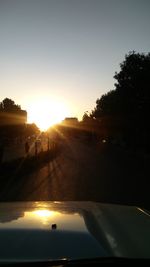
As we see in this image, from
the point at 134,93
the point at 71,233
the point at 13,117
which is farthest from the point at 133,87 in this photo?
the point at 71,233

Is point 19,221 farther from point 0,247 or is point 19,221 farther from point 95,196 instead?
point 95,196

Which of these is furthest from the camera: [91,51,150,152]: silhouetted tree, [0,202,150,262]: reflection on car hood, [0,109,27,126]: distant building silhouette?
[0,109,27,126]: distant building silhouette

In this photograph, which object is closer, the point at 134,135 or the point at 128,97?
the point at 128,97

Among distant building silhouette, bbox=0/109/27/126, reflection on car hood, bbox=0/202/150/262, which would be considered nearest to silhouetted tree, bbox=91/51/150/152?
distant building silhouette, bbox=0/109/27/126

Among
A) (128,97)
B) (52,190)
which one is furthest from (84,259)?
(128,97)

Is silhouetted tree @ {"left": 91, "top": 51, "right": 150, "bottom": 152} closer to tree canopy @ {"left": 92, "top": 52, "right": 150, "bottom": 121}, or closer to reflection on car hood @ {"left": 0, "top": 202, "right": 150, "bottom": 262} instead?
tree canopy @ {"left": 92, "top": 52, "right": 150, "bottom": 121}

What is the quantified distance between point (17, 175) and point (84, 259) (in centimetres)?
2550

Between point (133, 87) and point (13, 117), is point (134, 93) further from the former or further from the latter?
point (13, 117)

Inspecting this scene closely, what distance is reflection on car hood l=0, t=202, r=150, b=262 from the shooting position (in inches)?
132

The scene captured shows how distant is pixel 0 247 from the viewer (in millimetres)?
3438

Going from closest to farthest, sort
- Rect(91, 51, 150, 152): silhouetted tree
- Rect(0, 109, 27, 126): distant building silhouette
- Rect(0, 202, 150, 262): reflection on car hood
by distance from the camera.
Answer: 1. Rect(0, 202, 150, 262): reflection on car hood
2. Rect(91, 51, 150, 152): silhouetted tree
3. Rect(0, 109, 27, 126): distant building silhouette

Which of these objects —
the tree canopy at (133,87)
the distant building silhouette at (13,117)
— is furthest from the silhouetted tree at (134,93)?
the distant building silhouette at (13,117)

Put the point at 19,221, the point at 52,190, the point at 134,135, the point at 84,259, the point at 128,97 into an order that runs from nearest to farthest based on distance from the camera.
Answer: the point at 84,259
the point at 19,221
the point at 52,190
the point at 128,97
the point at 134,135

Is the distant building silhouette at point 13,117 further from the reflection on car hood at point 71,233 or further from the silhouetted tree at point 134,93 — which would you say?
Answer: the reflection on car hood at point 71,233
